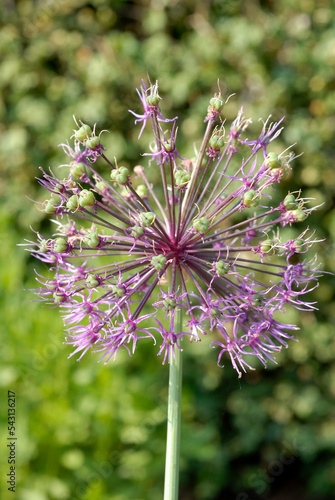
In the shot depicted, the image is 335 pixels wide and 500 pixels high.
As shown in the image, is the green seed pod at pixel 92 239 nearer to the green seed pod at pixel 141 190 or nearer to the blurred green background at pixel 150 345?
the green seed pod at pixel 141 190

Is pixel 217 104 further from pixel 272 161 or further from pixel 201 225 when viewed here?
pixel 201 225

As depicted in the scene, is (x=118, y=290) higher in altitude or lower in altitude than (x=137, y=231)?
lower

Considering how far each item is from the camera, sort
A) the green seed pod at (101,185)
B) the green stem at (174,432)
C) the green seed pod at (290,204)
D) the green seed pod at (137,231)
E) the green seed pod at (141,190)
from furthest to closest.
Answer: the green seed pod at (141,190), the green seed pod at (101,185), the green seed pod at (290,204), the green seed pod at (137,231), the green stem at (174,432)

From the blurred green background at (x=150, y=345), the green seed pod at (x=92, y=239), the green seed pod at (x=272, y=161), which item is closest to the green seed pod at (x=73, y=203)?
the green seed pod at (x=92, y=239)

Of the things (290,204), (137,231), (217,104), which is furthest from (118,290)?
(217,104)

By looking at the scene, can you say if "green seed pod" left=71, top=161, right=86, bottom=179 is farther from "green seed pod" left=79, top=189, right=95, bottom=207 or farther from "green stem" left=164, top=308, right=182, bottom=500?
"green stem" left=164, top=308, right=182, bottom=500
